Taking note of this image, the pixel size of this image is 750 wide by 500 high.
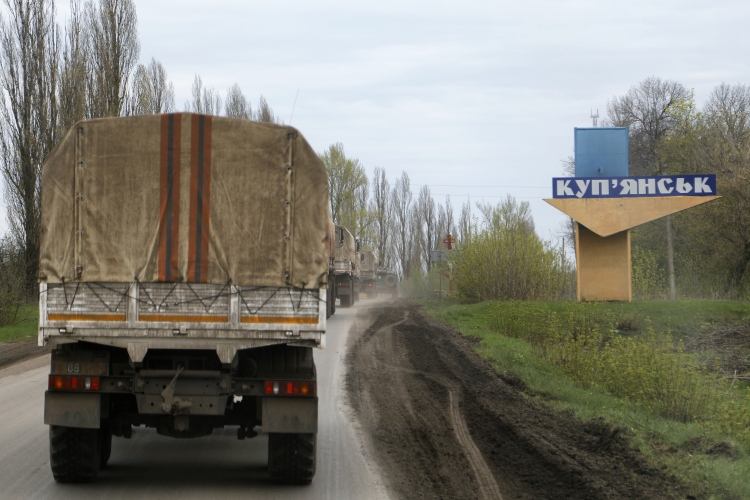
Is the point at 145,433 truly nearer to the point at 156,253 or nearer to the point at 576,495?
the point at 156,253

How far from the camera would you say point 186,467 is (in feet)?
24.8

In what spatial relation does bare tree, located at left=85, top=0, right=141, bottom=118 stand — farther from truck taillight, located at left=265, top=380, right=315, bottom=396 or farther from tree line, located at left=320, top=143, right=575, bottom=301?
truck taillight, located at left=265, top=380, right=315, bottom=396

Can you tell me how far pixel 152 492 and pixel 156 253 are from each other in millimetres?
1975

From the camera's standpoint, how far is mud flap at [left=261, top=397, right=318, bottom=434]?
259 inches

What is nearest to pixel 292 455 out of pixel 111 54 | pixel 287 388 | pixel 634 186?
pixel 287 388

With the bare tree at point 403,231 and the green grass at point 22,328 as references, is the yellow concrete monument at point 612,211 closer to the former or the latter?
the green grass at point 22,328

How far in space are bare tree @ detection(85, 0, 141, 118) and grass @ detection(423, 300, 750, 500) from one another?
20.8 meters

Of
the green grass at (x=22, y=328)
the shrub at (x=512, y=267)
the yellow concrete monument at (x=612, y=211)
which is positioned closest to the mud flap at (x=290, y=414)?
the green grass at (x=22, y=328)

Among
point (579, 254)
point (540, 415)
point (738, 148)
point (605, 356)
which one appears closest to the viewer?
point (540, 415)

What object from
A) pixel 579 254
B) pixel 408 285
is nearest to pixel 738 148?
pixel 579 254

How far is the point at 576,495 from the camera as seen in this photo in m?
6.52

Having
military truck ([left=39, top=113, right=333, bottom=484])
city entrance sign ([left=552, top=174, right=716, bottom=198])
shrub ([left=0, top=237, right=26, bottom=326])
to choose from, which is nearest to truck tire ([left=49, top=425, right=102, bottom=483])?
military truck ([left=39, top=113, right=333, bottom=484])

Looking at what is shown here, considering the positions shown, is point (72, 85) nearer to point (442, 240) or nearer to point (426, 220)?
point (442, 240)

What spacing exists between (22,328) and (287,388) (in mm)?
17835
